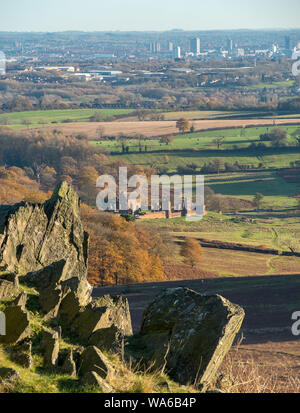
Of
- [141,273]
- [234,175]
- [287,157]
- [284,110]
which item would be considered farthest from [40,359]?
[284,110]

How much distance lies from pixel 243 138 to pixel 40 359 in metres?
113

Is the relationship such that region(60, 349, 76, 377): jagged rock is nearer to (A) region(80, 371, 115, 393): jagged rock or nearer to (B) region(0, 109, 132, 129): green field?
(A) region(80, 371, 115, 393): jagged rock

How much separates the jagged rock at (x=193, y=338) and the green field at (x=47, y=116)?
134031 millimetres

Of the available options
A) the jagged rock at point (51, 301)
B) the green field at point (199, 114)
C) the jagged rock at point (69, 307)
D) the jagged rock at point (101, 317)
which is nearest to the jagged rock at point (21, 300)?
the jagged rock at point (51, 301)

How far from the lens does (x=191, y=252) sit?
52219 millimetres

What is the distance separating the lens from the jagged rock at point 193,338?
32.3 feet

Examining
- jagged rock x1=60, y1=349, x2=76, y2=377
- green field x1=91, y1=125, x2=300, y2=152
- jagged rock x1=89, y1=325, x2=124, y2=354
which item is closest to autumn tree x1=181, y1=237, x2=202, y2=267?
jagged rock x1=89, y1=325, x2=124, y2=354

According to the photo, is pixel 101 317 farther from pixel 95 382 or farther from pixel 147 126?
pixel 147 126

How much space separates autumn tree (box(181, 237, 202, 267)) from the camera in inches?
2012

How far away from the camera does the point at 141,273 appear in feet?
156

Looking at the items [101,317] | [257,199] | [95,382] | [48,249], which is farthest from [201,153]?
[95,382]

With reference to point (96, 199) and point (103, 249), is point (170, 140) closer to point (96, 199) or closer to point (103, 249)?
point (96, 199)

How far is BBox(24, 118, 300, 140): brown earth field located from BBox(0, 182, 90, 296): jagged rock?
113 meters

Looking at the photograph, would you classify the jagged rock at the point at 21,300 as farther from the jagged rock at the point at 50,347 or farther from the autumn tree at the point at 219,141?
the autumn tree at the point at 219,141
